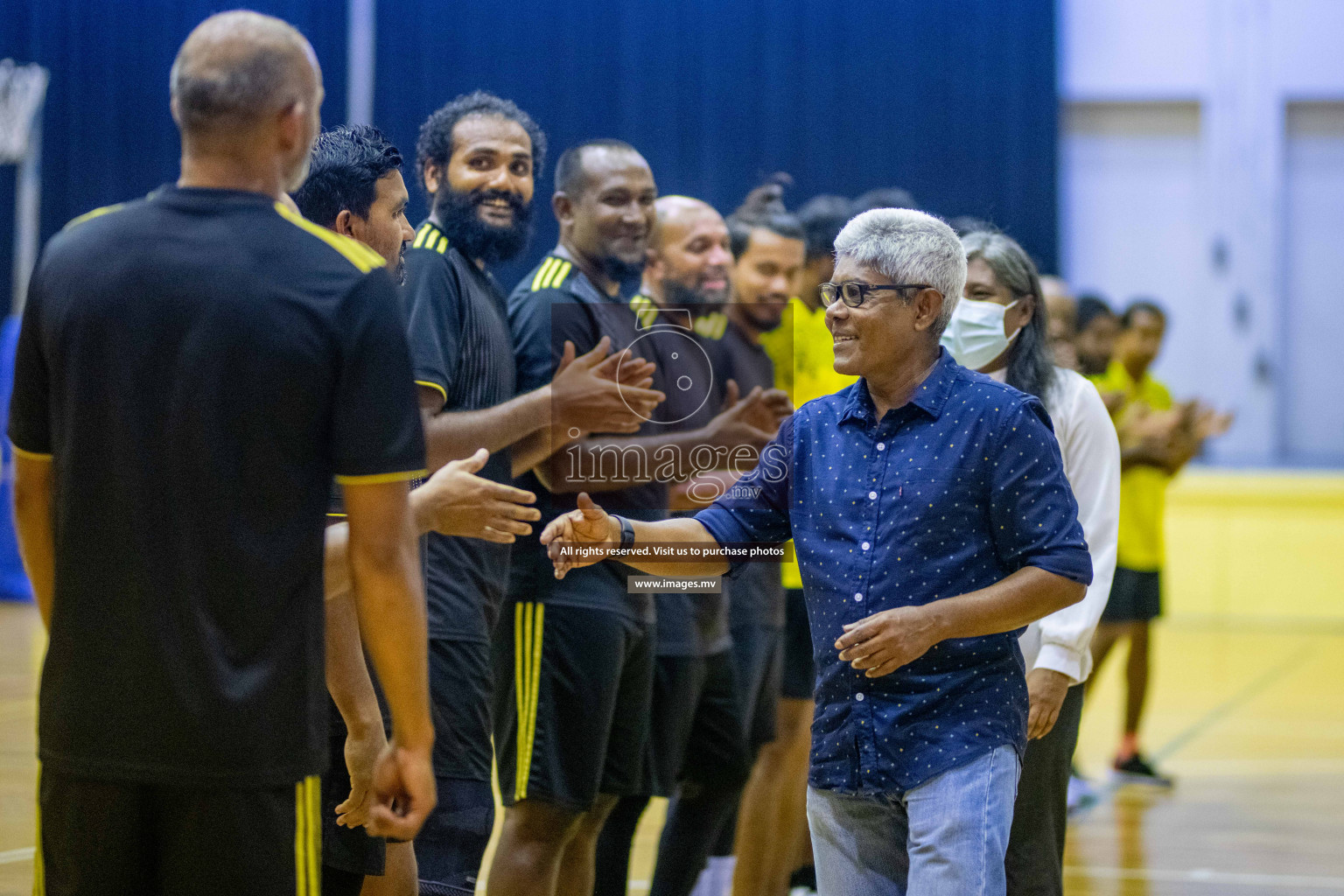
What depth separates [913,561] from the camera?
2209mm

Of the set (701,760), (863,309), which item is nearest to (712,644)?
(701,760)

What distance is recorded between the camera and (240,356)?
167cm

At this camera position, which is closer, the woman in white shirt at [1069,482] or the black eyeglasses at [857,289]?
the black eyeglasses at [857,289]

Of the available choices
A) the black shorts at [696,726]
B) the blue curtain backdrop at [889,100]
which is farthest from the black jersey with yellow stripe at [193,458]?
the blue curtain backdrop at [889,100]

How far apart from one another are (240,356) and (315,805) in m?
0.56

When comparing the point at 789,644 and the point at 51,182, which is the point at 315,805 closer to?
the point at 789,644

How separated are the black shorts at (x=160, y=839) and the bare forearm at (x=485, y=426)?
983mm

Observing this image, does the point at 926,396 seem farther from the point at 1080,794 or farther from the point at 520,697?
the point at 1080,794

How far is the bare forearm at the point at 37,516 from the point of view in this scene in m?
1.77

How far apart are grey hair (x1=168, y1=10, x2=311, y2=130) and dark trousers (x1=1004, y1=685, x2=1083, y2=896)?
1.78 meters

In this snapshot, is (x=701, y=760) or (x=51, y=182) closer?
(x=701, y=760)

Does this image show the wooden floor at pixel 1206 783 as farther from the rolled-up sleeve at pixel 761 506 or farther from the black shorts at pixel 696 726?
the rolled-up sleeve at pixel 761 506

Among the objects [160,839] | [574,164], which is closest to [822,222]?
[574,164]

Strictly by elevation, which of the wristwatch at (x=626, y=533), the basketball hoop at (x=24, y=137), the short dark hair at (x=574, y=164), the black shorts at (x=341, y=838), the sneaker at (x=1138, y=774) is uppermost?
the basketball hoop at (x=24, y=137)
